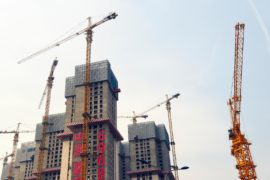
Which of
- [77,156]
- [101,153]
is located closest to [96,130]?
[101,153]

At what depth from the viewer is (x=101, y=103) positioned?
185875 mm

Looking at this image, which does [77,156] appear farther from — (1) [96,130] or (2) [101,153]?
(1) [96,130]

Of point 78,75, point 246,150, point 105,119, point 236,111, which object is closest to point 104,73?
point 78,75

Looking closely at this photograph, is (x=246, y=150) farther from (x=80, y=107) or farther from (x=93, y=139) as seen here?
(x=80, y=107)

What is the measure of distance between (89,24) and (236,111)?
80511 millimetres

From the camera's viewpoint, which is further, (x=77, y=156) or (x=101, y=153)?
(x=77, y=156)

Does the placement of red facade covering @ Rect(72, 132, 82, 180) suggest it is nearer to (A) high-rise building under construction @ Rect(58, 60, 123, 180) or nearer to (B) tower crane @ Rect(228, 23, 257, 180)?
(A) high-rise building under construction @ Rect(58, 60, 123, 180)

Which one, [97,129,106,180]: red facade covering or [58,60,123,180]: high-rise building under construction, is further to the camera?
[58,60,123,180]: high-rise building under construction

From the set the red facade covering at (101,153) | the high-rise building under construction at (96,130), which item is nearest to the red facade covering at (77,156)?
the high-rise building under construction at (96,130)

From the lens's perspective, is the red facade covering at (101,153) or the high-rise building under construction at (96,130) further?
the high-rise building under construction at (96,130)

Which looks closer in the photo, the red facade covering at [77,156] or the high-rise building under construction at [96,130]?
the red facade covering at [77,156]

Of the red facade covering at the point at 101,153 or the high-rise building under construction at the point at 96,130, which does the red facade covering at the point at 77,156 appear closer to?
the high-rise building under construction at the point at 96,130

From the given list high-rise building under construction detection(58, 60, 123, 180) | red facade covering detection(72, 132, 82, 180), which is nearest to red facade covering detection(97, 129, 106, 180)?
high-rise building under construction detection(58, 60, 123, 180)

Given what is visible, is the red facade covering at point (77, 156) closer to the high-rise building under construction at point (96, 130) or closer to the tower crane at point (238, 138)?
the high-rise building under construction at point (96, 130)
